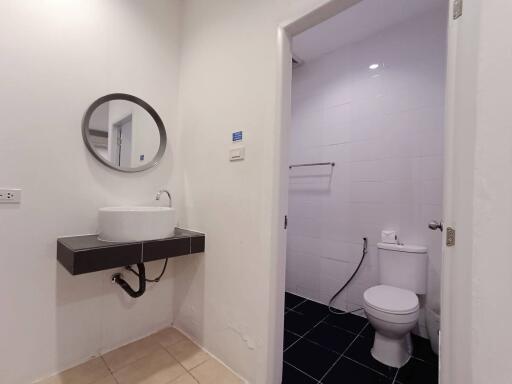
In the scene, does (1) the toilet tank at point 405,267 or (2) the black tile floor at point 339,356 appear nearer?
(2) the black tile floor at point 339,356

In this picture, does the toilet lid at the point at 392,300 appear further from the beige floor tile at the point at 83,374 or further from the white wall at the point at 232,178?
the beige floor tile at the point at 83,374

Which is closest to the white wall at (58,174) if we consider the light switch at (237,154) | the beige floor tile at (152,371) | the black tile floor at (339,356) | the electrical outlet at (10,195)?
the electrical outlet at (10,195)

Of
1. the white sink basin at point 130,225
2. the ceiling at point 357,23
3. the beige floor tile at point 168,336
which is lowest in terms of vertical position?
the beige floor tile at point 168,336

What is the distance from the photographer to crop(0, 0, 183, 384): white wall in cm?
128

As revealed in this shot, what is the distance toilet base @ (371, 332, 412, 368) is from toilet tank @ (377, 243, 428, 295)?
0.39m

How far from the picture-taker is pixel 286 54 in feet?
4.25

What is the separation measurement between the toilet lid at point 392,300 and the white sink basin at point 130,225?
1.45m

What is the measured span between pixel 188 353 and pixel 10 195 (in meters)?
1.41

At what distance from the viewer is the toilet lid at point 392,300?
4.88 feet

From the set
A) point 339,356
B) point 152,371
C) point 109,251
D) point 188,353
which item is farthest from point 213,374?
point 109,251

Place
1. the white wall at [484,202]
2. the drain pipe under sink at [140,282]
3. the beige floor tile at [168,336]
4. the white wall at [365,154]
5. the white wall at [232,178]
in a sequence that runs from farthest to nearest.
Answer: the white wall at [365,154] < the beige floor tile at [168,336] < the drain pipe under sink at [140,282] < the white wall at [232,178] < the white wall at [484,202]

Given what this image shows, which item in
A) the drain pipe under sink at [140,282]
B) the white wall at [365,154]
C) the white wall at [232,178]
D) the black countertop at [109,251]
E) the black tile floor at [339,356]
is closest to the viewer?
the black countertop at [109,251]

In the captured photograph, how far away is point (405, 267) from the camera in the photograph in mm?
1811

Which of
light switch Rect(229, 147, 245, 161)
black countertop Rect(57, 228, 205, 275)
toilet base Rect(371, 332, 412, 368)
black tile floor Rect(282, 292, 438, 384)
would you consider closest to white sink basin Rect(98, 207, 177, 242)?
black countertop Rect(57, 228, 205, 275)
